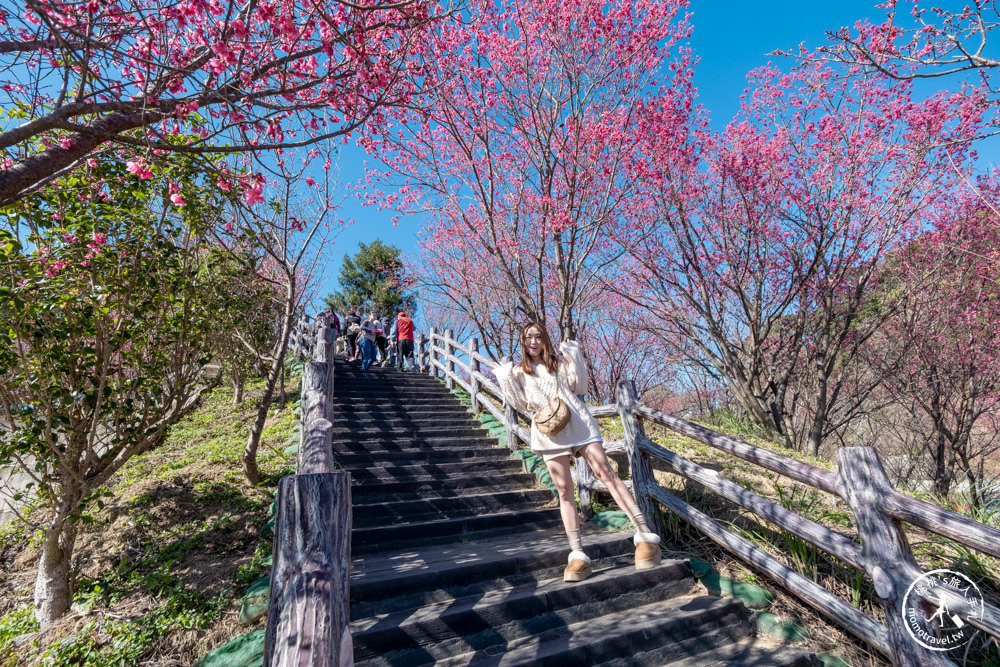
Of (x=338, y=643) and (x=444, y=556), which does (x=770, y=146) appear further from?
(x=338, y=643)

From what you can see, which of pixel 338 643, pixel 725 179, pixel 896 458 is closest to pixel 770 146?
pixel 725 179

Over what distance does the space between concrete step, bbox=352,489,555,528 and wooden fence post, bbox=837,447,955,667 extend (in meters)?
3.21

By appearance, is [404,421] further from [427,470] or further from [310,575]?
[310,575]

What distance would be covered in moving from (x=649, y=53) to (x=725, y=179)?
9.72 feet

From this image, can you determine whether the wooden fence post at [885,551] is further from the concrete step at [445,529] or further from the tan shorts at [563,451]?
the concrete step at [445,529]

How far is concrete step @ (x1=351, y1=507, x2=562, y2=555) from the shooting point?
4.31m

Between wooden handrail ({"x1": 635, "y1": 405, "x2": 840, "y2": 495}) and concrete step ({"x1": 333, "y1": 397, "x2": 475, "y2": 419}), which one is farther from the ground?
concrete step ({"x1": 333, "y1": 397, "x2": 475, "y2": 419})

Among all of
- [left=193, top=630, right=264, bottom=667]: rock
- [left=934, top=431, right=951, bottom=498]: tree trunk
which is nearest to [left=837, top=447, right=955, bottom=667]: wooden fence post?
[left=193, top=630, right=264, bottom=667]: rock

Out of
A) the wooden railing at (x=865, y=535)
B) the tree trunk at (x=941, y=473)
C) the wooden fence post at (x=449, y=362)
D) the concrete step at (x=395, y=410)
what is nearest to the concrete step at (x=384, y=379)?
the wooden fence post at (x=449, y=362)

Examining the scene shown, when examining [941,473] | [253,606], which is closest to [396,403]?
[253,606]

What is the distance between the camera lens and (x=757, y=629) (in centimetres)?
330

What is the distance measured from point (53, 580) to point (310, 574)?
A: 4.32 meters

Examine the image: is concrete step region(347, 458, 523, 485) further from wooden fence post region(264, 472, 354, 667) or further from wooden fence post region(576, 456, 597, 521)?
wooden fence post region(264, 472, 354, 667)

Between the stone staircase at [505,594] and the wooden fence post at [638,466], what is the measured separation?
347mm
